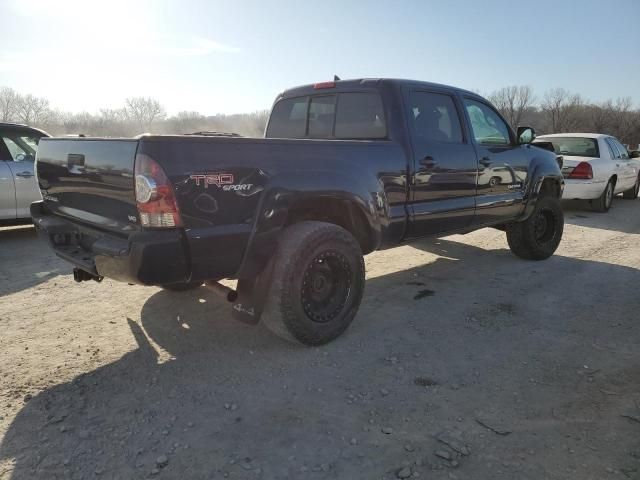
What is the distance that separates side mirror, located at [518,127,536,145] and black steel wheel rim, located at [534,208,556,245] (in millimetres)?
1082

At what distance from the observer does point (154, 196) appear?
2.61 m

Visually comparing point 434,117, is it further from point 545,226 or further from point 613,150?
point 613,150

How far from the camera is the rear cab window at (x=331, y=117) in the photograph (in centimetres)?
409

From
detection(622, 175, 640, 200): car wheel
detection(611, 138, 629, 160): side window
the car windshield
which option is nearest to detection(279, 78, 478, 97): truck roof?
the car windshield

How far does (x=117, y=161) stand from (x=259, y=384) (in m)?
1.56

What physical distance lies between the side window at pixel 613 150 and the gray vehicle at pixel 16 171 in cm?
1078

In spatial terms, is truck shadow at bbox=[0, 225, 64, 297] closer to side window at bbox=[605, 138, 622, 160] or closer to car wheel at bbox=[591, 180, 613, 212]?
car wheel at bbox=[591, 180, 613, 212]

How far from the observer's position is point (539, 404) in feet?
9.08

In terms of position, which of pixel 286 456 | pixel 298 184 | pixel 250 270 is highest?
pixel 298 184

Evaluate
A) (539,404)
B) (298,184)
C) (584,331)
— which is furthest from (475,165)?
(539,404)

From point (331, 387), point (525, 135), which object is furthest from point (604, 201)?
point (331, 387)

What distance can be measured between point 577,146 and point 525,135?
6026mm

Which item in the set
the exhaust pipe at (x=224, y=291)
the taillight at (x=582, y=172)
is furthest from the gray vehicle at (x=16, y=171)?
the taillight at (x=582, y=172)

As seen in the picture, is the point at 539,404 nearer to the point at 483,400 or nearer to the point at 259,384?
the point at 483,400
